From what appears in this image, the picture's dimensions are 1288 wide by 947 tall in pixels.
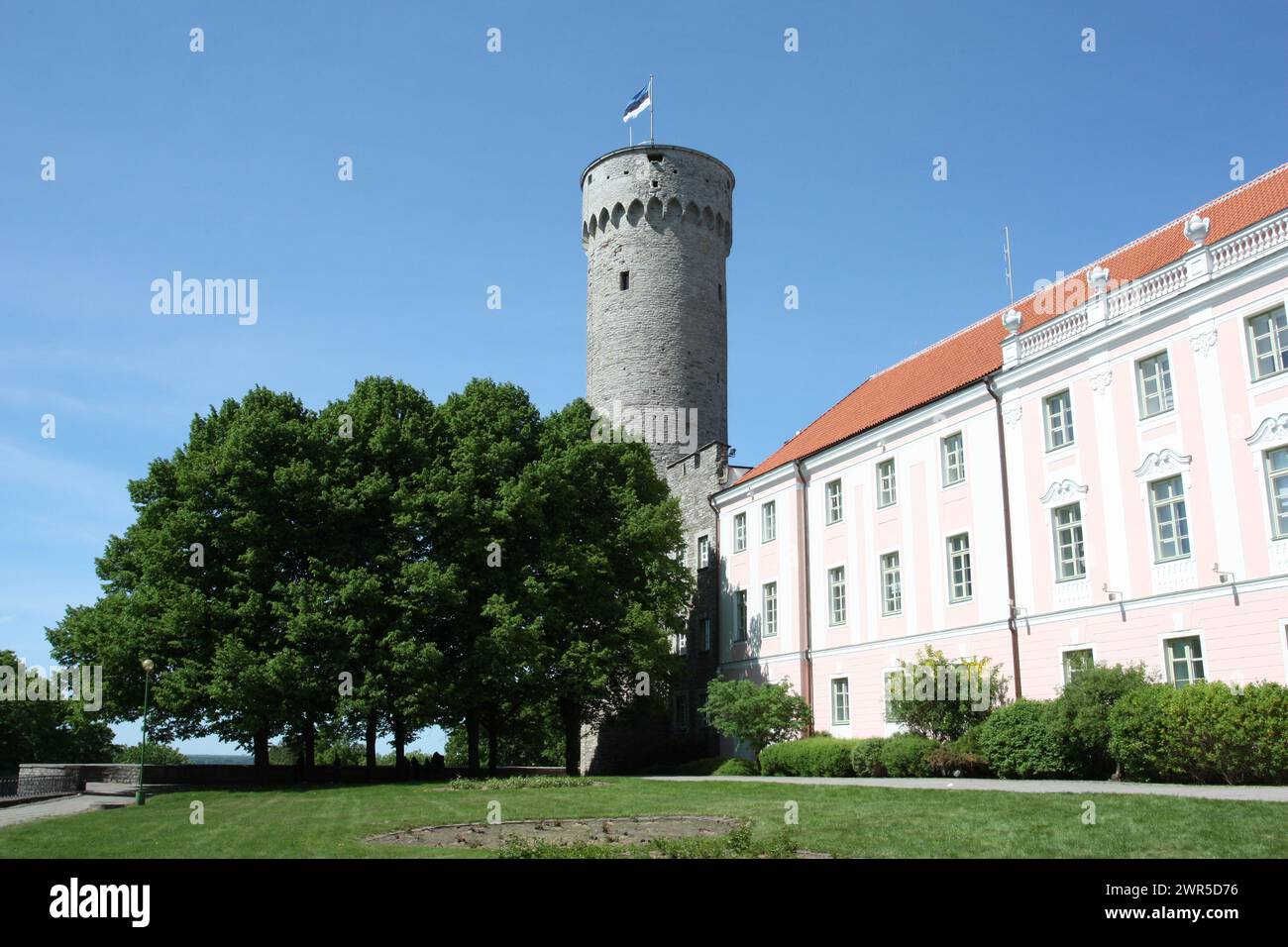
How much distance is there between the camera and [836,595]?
35031 millimetres

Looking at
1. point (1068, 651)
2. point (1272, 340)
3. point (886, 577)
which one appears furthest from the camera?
point (886, 577)

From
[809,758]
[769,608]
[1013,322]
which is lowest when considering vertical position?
[809,758]

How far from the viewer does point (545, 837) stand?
46.1 ft

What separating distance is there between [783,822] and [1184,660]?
12.5 meters

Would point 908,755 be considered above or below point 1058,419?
below

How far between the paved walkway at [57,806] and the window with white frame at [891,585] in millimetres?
21643

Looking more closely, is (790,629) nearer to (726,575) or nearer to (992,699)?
(726,575)

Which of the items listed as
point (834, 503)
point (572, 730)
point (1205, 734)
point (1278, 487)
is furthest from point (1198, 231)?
point (572, 730)

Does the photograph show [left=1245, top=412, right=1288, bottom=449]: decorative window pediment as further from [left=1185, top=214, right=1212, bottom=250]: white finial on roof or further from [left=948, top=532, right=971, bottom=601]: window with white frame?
[left=948, top=532, right=971, bottom=601]: window with white frame

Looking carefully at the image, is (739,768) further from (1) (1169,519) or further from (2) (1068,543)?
(1) (1169,519)

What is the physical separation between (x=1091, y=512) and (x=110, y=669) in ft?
93.4

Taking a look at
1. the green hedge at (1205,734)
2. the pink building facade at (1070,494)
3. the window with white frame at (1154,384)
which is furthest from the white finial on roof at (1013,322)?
the green hedge at (1205,734)

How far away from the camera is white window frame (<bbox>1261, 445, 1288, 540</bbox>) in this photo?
21078 mm

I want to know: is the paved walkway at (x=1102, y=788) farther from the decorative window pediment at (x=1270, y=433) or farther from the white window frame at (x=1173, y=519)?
the decorative window pediment at (x=1270, y=433)
